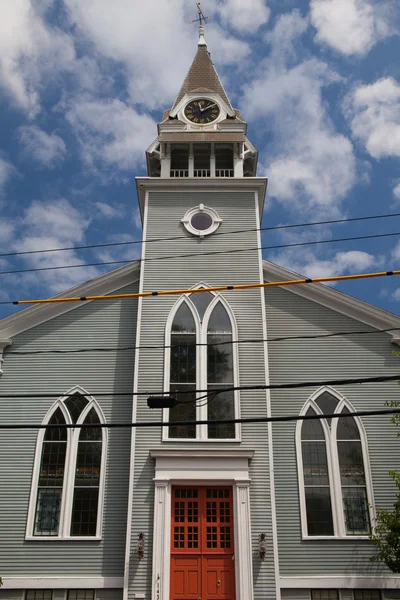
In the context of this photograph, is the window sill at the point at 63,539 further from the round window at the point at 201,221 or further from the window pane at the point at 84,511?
the round window at the point at 201,221

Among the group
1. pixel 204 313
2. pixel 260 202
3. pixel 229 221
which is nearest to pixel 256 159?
pixel 260 202

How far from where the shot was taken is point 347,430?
1556 cm

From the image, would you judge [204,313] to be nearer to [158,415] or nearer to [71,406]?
[158,415]

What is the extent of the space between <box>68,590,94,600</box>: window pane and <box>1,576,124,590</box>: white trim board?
15 centimetres

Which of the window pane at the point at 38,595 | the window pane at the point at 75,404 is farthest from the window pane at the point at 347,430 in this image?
the window pane at the point at 38,595

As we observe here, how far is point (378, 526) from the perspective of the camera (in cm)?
1378

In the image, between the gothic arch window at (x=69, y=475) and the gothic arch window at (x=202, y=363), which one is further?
the gothic arch window at (x=202, y=363)

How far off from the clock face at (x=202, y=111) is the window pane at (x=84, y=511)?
42.9 ft

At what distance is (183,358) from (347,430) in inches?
199

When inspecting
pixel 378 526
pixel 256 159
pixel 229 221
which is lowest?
pixel 378 526

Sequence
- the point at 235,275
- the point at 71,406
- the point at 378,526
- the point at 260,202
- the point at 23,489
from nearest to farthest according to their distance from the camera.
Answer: the point at 378,526 → the point at 23,489 → the point at 71,406 → the point at 235,275 → the point at 260,202

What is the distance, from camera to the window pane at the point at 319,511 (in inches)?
572

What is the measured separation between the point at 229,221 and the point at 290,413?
6489mm

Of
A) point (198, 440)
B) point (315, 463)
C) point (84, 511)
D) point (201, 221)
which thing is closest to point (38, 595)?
point (84, 511)
